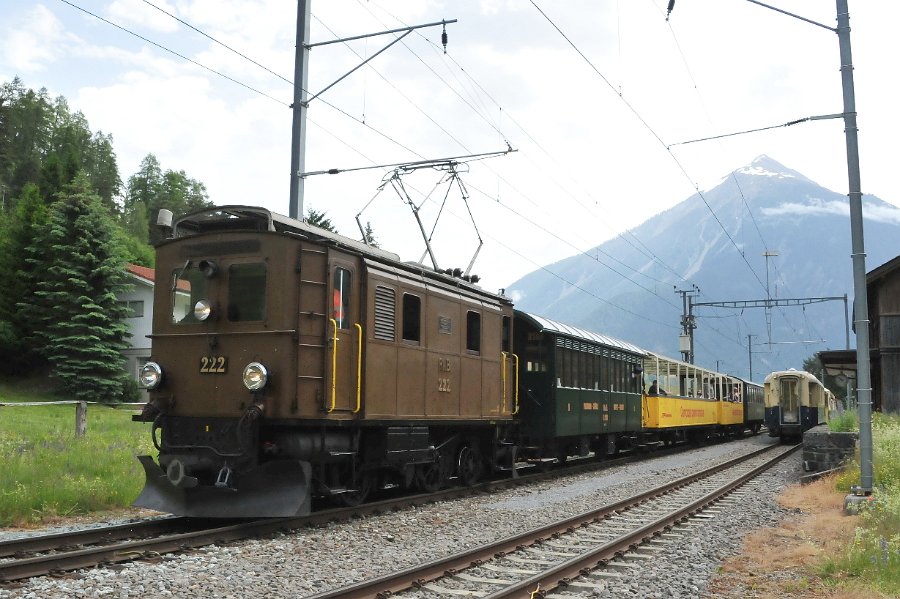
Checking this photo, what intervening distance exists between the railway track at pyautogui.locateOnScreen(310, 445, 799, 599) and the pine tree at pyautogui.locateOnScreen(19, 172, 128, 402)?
30979 millimetres

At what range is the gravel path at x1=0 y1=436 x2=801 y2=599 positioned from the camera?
661 cm

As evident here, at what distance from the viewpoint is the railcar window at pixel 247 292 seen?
9797 mm

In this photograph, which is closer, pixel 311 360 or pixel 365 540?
pixel 365 540

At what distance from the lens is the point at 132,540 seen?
8.50 m

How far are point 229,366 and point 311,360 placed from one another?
995 mm

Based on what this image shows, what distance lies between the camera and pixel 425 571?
7.23 metres

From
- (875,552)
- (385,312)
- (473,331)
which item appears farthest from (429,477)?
(875,552)

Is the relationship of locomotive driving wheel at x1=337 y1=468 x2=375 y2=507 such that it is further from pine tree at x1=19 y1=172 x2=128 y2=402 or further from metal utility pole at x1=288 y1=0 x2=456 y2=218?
pine tree at x1=19 y1=172 x2=128 y2=402

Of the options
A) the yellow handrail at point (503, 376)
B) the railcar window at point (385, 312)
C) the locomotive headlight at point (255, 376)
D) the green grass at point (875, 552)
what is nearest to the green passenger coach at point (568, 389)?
the yellow handrail at point (503, 376)

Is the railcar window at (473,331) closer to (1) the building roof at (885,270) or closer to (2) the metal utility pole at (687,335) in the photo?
(1) the building roof at (885,270)

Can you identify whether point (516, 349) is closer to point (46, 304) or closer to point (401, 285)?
point (401, 285)

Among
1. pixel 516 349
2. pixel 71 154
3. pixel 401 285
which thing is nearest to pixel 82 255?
pixel 71 154

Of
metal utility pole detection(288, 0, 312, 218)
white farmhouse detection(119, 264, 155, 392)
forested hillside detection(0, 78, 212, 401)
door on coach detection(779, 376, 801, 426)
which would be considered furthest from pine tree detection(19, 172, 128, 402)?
door on coach detection(779, 376, 801, 426)

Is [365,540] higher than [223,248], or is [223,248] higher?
[223,248]
